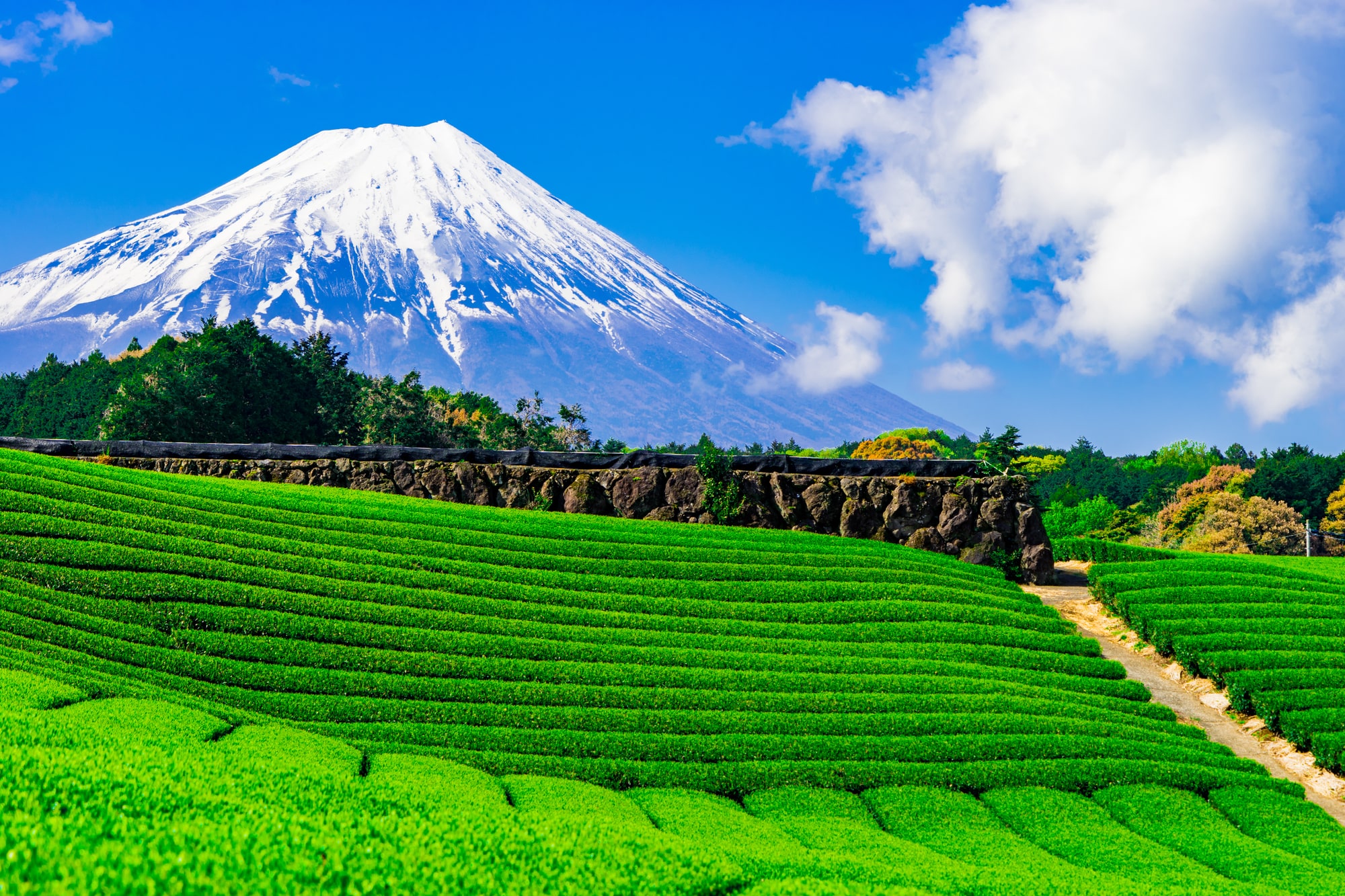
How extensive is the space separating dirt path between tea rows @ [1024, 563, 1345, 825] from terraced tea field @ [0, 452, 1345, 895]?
154cm

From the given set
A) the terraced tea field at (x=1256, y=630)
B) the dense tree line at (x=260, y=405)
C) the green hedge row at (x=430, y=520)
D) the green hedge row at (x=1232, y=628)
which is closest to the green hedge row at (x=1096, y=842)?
the terraced tea field at (x=1256, y=630)

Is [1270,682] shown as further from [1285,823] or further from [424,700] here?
[424,700]

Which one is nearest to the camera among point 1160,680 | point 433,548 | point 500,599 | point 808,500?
point 500,599

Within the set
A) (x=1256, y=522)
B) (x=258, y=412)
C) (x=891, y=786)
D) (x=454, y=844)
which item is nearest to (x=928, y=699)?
(x=891, y=786)

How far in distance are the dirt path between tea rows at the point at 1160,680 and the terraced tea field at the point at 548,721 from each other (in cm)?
154

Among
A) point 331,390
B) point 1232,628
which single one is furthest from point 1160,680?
point 331,390

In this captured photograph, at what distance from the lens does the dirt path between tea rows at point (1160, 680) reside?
554 inches

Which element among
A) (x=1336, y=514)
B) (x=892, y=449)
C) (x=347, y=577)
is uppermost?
(x=892, y=449)

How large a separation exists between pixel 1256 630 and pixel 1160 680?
9.24 ft

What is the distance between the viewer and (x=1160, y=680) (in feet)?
57.4

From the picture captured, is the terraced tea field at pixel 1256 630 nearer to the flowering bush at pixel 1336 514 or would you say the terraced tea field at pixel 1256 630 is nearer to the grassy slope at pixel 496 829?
the grassy slope at pixel 496 829

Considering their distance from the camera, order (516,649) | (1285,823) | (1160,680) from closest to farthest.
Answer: (1285,823) < (516,649) < (1160,680)

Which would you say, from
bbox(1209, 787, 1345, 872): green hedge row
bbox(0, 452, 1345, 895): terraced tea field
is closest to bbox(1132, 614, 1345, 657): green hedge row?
bbox(0, 452, 1345, 895): terraced tea field

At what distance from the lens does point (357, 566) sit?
1524 centimetres
